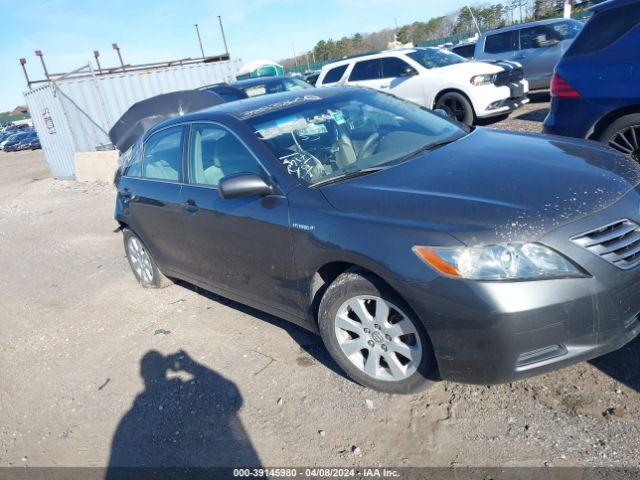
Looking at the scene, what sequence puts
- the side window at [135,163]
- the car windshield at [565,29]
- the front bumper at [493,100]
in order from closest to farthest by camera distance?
the side window at [135,163], the front bumper at [493,100], the car windshield at [565,29]

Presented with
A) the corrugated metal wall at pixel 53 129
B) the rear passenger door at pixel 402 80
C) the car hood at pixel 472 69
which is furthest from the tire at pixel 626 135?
the corrugated metal wall at pixel 53 129

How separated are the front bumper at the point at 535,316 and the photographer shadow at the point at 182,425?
49.3 inches

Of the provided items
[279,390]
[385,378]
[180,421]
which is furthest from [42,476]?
[385,378]

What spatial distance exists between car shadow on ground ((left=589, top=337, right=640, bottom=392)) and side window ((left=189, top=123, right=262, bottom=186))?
7.66 feet

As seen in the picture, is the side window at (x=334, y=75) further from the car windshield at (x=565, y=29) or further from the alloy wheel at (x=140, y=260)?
the alloy wheel at (x=140, y=260)

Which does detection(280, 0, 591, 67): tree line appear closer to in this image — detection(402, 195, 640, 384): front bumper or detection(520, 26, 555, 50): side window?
detection(520, 26, 555, 50): side window

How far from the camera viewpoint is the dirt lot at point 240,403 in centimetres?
251

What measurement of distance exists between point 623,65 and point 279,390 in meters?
4.06

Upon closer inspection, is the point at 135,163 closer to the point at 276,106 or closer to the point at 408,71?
the point at 276,106

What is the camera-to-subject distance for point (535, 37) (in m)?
12.0

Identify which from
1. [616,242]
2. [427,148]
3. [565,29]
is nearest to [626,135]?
[427,148]

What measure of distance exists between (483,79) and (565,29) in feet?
13.7

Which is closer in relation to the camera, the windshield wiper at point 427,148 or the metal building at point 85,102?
the windshield wiper at point 427,148

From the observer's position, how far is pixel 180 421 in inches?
122
